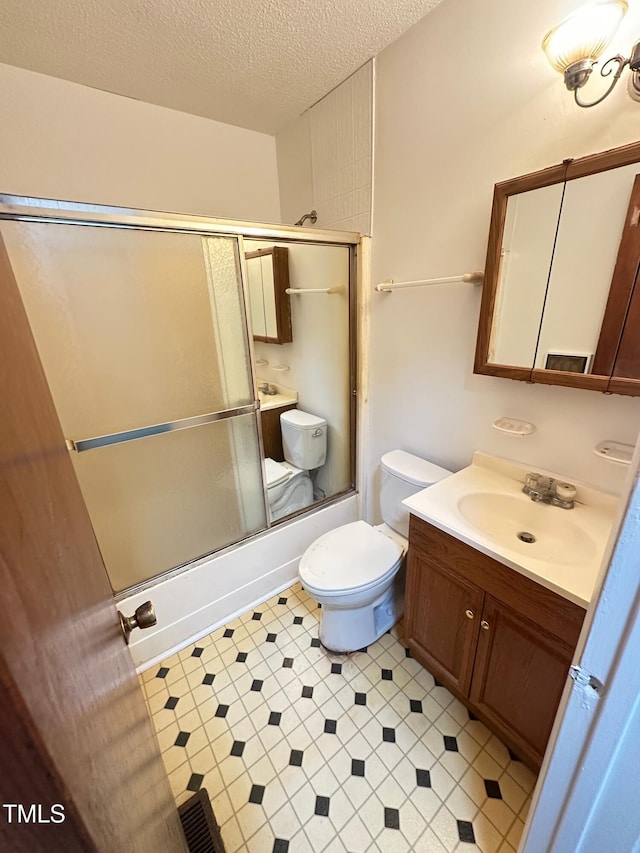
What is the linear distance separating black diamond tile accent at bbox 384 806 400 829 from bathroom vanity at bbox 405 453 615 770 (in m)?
0.41

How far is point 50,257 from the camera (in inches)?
46.8

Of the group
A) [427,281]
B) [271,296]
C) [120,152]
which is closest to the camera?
[427,281]

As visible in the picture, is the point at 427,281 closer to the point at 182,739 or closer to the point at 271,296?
the point at 271,296

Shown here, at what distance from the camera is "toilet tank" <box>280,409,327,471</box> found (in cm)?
225

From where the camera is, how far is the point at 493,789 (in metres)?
1.14

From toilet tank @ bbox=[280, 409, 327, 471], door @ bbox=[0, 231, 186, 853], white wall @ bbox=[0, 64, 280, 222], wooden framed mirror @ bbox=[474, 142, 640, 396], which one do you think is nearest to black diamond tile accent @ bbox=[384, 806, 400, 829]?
door @ bbox=[0, 231, 186, 853]

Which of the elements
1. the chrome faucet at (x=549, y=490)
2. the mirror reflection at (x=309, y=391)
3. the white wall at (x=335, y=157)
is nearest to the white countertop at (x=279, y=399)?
the mirror reflection at (x=309, y=391)

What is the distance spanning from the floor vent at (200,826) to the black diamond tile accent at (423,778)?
2.08 ft

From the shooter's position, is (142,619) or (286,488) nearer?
(142,619)

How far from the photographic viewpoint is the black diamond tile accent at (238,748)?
49.8 inches

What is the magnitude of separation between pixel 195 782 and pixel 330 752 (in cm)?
47

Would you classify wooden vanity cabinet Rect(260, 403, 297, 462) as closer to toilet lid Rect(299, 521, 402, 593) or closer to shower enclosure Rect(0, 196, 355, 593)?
shower enclosure Rect(0, 196, 355, 593)

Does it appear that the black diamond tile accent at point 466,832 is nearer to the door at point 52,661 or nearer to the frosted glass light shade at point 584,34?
the door at point 52,661

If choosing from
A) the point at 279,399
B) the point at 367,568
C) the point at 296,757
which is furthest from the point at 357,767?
the point at 279,399
